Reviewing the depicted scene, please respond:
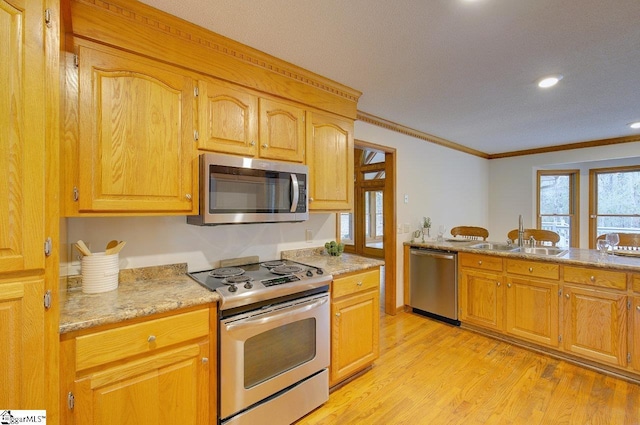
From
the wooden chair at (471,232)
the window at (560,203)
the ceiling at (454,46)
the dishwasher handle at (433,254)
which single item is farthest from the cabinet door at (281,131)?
the window at (560,203)

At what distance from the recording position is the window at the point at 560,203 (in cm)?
513

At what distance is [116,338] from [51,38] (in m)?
1.21

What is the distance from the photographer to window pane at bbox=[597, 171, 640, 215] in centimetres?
462

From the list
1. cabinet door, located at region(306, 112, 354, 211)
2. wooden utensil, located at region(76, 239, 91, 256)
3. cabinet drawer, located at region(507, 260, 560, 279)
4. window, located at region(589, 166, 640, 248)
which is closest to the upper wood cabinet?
wooden utensil, located at region(76, 239, 91, 256)

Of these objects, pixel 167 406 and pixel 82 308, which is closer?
pixel 82 308

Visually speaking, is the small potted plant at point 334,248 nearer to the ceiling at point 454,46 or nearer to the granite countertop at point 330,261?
the granite countertop at point 330,261

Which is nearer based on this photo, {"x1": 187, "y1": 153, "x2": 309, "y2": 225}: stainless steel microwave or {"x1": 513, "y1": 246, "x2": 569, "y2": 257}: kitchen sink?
{"x1": 187, "y1": 153, "x2": 309, "y2": 225}: stainless steel microwave

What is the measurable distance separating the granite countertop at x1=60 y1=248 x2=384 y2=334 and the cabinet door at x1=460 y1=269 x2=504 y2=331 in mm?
1727

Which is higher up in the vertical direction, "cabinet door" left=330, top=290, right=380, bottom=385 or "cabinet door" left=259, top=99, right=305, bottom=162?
"cabinet door" left=259, top=99, right=305, bottom=162

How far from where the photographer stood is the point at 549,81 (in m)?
2.36

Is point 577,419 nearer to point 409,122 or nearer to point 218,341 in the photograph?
point 218,341

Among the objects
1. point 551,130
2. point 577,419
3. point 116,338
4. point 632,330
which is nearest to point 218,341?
point 116,338

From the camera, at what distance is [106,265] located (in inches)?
61.7

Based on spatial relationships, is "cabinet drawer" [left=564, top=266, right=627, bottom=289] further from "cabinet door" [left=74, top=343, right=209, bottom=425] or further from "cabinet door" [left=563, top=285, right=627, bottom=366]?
"cabinet door" [left=74, top=343, right=209, bottom=425]
